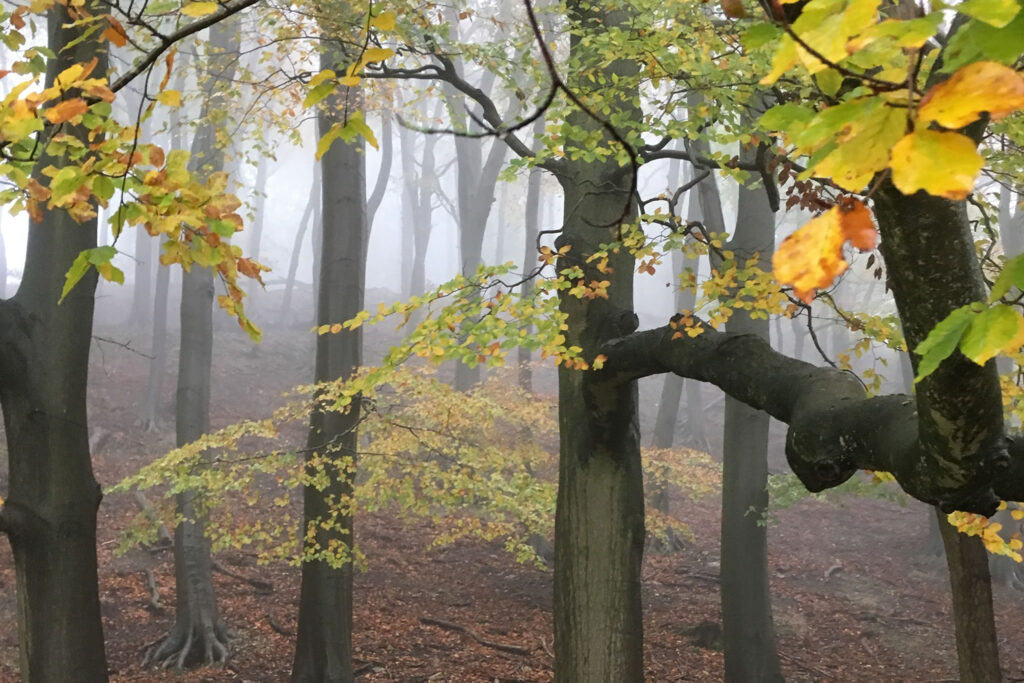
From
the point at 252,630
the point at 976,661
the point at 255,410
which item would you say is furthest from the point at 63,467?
the point at 255,410

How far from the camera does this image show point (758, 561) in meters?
8.52

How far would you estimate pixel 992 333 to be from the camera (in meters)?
1.06

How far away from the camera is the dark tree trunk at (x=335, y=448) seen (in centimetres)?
743

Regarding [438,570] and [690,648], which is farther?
[438,570]

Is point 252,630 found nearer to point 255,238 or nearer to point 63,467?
point 63,467

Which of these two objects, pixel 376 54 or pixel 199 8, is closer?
pixel 199 8

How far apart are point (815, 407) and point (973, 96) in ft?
8.74

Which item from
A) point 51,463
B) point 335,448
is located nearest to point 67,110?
point 51,463

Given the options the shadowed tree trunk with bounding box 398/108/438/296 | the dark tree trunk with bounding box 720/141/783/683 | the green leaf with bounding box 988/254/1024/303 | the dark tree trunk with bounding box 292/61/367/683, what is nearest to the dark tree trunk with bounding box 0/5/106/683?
the dark tree trunk with bounding box 292/61/367/683

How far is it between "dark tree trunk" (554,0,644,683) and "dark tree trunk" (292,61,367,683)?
2.43 meters

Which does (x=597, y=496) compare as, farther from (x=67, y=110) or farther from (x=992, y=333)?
(x=992, y=333)

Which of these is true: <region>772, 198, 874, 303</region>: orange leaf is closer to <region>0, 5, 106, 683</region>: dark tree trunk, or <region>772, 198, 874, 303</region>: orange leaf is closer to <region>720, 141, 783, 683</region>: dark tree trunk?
<region>0, 5, 106, 683</region>: dark tree trunk

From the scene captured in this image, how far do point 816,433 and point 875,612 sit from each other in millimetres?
11122

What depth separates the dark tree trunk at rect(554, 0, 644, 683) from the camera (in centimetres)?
525
